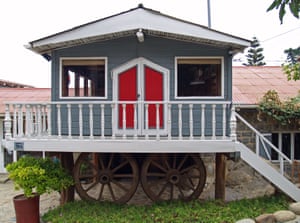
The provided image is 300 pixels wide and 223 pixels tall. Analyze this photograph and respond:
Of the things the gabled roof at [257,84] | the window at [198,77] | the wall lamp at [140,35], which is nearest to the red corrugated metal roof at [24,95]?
the wall lamp at [140,35]

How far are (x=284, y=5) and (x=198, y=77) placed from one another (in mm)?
2959

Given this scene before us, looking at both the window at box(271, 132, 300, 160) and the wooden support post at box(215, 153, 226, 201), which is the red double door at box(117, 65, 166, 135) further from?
the window at box(271, 132, 300, 160)

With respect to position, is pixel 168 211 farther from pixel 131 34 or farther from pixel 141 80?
pixel 131 34

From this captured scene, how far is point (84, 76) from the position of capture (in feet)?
21.9

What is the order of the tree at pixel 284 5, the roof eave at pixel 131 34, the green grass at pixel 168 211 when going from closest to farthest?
the tree at pixel 284 5 → the green grass at pixel 168 211 → the roof eave at pixel 131 34

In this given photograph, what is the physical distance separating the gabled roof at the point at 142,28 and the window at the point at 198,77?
1.55ft

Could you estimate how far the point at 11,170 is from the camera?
5996 millimetres

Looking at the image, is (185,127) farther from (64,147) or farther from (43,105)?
(43,105)

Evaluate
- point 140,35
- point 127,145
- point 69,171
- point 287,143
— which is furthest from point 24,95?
point 287,143

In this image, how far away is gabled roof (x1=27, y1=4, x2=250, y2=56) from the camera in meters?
6.19

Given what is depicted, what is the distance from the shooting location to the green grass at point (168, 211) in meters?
5.69

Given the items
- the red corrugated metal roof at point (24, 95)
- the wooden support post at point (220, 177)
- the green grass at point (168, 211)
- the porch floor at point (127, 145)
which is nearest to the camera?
the porch floor at point (127, 145)

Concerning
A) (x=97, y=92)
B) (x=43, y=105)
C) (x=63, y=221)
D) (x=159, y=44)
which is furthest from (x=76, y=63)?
(x=63, y=221)

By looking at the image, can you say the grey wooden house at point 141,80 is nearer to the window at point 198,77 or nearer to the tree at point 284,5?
the window at point 198,77
